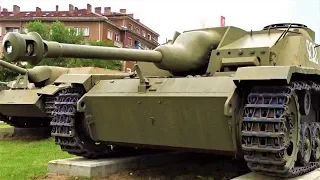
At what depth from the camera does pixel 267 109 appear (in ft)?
18.2

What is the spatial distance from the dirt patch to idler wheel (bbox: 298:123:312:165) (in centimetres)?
141

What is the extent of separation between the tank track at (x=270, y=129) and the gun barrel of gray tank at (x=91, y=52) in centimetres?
143

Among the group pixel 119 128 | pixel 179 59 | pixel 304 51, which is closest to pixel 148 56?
pixel 179 59

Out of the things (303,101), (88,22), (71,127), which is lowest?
(71,127)

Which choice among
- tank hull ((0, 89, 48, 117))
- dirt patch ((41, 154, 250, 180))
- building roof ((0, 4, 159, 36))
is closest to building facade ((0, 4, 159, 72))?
building roof ((0, 4, 159, 36))

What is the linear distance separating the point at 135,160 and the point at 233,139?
8.18 ft

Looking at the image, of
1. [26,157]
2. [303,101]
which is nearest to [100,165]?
[26,157]

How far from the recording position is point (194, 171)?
315 inches

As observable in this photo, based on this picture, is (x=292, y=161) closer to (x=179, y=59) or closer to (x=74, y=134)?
(x=179, y=59)

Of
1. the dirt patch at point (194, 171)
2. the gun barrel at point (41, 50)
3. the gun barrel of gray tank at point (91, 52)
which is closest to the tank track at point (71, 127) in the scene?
the dirt patch at point (194, 171)

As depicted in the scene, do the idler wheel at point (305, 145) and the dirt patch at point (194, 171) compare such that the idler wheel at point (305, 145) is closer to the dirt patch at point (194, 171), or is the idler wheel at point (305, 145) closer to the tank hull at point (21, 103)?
the dirt patch at point (194, 171)

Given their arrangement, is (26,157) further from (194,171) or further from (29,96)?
(194,171)

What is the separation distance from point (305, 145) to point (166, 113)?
1.91 m

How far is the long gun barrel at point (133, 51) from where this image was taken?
4465mm
